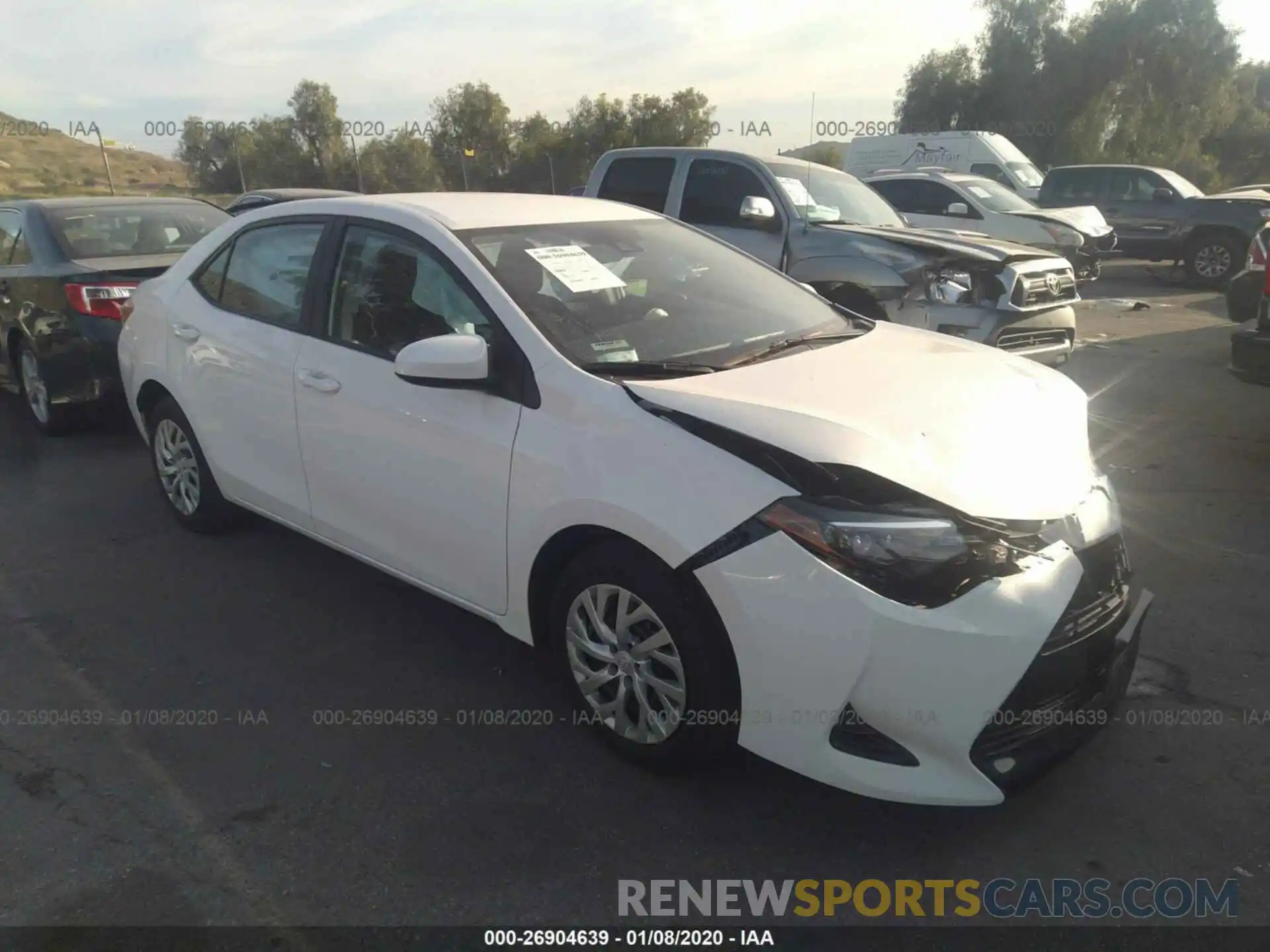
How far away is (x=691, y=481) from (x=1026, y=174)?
18.1 metres

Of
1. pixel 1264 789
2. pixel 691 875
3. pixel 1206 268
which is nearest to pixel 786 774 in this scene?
pixel 691 875

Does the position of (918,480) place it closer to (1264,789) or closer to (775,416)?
(775,416)

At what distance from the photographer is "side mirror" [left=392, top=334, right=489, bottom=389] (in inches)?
122

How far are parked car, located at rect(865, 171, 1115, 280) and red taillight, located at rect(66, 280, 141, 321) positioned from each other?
8864 millimetres

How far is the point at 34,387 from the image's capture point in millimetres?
6992

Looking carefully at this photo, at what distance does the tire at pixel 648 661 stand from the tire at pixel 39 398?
530cm

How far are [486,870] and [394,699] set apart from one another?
103 cm

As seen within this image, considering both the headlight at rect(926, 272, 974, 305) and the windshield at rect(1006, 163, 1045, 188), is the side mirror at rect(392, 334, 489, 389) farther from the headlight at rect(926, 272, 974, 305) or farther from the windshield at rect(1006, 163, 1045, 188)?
the windshield at rect(1006, 163, 1045, 188)

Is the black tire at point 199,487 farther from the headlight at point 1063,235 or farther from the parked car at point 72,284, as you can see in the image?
the headlight at point 1063,235

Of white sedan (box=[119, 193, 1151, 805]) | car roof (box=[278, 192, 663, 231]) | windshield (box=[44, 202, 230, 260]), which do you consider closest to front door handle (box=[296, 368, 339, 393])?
white sedan (box=[119, 193, 1151, 805])

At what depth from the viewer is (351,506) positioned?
3.79 m

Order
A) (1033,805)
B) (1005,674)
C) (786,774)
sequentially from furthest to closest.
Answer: (786,774) < (1033,805) < (1005,674)

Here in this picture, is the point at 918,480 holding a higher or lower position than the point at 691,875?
higher

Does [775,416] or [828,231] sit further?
[828,231]
